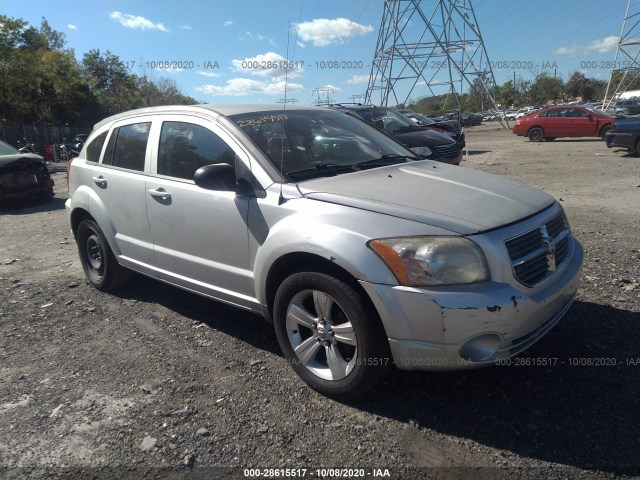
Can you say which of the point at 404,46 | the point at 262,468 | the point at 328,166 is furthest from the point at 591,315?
the point at 404,46

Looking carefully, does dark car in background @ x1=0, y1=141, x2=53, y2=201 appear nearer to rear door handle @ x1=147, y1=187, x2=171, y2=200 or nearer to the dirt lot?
the dirt lot

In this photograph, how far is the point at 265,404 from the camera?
3062mm

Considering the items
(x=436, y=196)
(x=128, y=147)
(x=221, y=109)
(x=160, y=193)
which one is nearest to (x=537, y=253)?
(x=436, y=196)

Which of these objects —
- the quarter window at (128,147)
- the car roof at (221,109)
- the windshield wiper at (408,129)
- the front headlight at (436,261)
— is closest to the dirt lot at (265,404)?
the front headlight at (436,261)

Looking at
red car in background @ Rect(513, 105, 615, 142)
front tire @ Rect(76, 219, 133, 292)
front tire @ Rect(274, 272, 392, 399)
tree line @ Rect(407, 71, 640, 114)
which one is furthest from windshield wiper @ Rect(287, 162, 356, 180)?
tree line @ Rect(407, 71, 640, 114)

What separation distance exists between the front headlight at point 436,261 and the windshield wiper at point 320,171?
1.00 metres

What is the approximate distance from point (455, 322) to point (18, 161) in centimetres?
1066

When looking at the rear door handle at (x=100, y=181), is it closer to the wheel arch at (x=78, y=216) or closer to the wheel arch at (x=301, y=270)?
the wheel arch at (x=78, y=216)

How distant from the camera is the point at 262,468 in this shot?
2539 millimetres

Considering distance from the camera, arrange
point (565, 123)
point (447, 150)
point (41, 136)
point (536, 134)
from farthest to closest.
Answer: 1. point (41, 136)
2. point (536, 134)
3. point (565, 123)
4. point (447, 150)

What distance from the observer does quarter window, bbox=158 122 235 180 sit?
11.9ft

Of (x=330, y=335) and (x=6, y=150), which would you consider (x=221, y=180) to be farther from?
(x=6, y=150)

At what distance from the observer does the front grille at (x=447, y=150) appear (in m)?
10.5

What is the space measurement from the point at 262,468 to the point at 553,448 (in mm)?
1488
